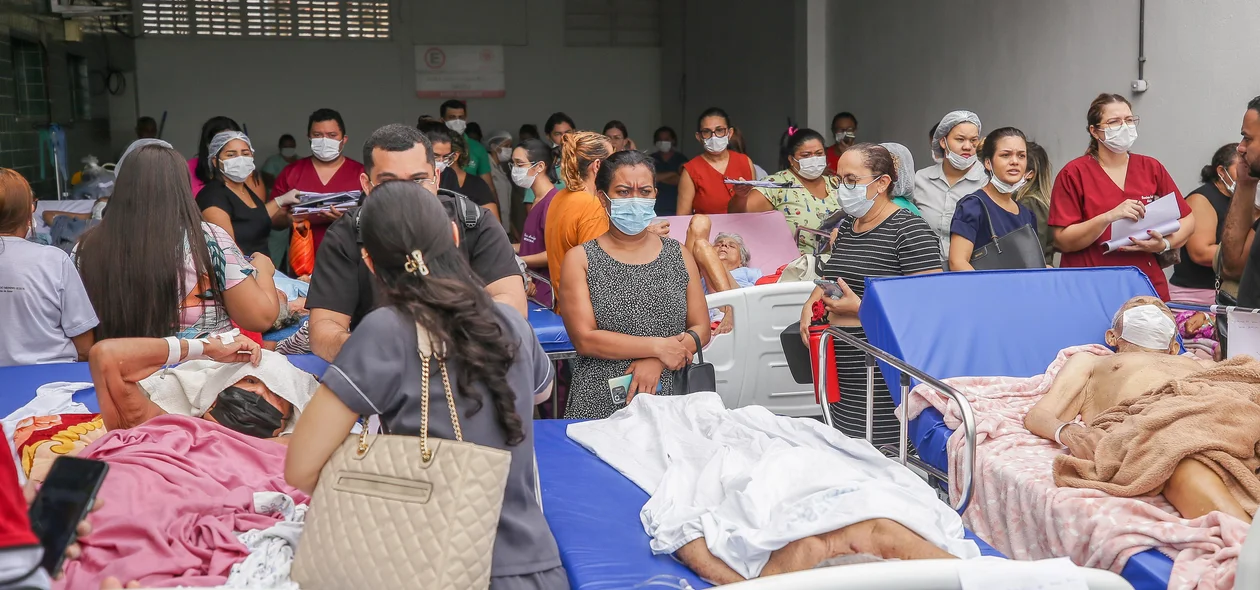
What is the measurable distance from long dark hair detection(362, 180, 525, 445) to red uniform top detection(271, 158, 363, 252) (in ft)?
13.9

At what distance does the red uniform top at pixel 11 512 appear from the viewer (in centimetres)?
152

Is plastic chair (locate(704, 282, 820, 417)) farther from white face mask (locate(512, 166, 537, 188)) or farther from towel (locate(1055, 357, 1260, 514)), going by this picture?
white face mask (locate(512, 166, 537, 188))

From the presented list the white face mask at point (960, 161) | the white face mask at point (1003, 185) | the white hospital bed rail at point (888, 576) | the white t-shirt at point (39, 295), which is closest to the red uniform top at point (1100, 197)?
the white face mask at point (1003, 185)

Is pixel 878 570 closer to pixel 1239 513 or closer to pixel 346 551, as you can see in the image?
pixel 346 551

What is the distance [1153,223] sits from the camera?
4.53 m

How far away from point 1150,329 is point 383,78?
12.1 metres

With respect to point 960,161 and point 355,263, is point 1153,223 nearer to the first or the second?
point 960,161

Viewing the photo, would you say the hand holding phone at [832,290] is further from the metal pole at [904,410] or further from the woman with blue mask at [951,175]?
the woman with blue mask at [951,175]

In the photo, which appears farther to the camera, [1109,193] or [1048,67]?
[1048,67]

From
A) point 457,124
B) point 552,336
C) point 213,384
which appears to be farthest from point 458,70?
point 213,384

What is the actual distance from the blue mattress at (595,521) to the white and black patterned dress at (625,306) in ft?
0.98

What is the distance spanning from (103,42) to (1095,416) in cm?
1287

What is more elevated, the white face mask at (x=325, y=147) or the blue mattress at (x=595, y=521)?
Result: the white face mask at (x=325, y=147)

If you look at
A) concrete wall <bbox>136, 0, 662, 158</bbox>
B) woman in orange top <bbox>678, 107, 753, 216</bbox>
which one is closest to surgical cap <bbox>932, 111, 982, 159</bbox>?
woman in orange top <bbox>678, 107, 753, 216</bbox>
